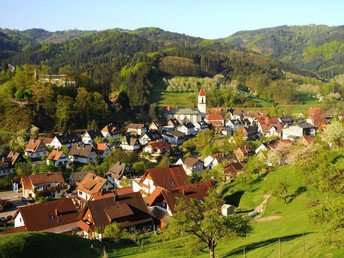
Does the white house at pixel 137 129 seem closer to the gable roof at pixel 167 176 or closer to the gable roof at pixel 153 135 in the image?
the gable roof at pixel 153 135

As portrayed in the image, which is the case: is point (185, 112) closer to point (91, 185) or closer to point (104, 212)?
point (91, 185)

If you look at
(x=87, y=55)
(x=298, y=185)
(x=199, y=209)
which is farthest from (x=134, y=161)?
(x=87, y=55)

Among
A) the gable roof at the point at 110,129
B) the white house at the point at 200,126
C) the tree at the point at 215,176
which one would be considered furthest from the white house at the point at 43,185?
the white house at the point at 200,126

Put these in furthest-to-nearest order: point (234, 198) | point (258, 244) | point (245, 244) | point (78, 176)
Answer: point (78, 176) < point (234, 198) < point (245, 244) < point (258, 244)

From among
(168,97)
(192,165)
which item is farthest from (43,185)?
(168,97)

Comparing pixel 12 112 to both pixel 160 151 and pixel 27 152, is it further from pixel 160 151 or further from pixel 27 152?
pixel 160 151

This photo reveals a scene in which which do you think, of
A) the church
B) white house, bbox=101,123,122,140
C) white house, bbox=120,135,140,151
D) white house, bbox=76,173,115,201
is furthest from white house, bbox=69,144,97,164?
the church

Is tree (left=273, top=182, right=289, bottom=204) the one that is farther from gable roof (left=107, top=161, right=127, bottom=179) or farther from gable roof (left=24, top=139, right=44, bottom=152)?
gable roof (left=24, top=139, right=44, bottom=152)
